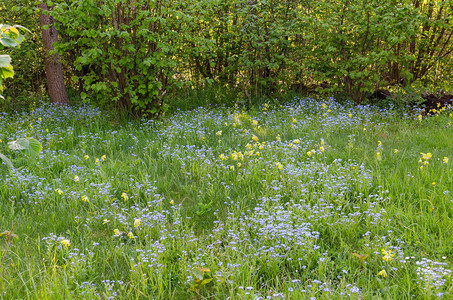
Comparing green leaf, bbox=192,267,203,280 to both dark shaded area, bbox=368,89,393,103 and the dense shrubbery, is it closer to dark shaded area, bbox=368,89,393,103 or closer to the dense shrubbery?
the dense shrubbery

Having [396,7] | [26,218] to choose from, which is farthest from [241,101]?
[26,218]

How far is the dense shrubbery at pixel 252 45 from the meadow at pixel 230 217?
1.20m

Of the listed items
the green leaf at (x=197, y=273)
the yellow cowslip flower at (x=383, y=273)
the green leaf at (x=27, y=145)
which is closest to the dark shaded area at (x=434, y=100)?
the yellow cowslip flower at (x=383, y=273)

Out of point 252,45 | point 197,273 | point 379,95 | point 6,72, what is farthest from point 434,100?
point 6,72

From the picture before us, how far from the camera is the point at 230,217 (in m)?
3.34

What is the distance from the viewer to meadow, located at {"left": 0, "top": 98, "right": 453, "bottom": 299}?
102 inches

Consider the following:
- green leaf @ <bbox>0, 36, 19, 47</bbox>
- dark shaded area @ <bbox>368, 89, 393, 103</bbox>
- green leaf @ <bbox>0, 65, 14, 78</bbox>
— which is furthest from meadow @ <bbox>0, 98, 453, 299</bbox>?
dark shaded area @ <bbox>368, 89, 393, 103</bbox>

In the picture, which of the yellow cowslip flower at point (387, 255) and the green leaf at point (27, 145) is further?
the yellow cowslip flower at point (387, 255)

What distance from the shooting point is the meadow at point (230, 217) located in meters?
2.60

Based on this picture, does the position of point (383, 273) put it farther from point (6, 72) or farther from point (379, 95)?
point (379, 95)

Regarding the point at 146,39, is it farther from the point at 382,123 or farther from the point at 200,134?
the point at 382,123

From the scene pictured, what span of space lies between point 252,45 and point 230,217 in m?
5.79

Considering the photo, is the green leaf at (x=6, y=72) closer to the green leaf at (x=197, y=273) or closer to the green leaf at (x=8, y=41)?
the green leaf at (x=8, y=41)

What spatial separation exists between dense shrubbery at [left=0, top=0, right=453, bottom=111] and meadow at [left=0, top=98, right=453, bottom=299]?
3.93 ft
